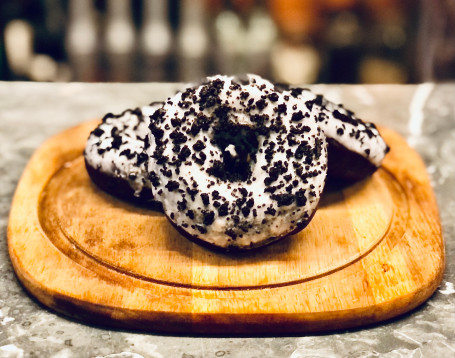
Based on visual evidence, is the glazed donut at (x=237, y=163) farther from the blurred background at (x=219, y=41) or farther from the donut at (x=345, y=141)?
the blurred background at (x=219, y=41)

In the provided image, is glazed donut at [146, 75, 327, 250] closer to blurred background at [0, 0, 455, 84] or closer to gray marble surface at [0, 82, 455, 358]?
gray marble surface at [0, 82, 455, 358]

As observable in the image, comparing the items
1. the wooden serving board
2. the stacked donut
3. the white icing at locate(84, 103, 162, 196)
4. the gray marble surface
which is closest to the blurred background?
the gray marble surface

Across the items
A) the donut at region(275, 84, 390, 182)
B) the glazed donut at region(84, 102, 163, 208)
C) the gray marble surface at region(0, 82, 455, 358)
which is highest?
the donut at region(275, 84, 390, 182)

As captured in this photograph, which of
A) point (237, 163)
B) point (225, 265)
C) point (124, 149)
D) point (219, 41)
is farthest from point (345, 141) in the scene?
point (219, 41)

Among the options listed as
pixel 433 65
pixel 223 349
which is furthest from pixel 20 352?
pixel 433 65

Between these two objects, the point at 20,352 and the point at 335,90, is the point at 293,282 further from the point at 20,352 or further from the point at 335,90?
the point at 335,90

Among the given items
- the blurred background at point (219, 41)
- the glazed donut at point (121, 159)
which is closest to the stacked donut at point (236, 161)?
the glazed donut at point (121, 159)

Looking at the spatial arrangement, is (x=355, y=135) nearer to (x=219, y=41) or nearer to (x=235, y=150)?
A: (x=235, y=150)
